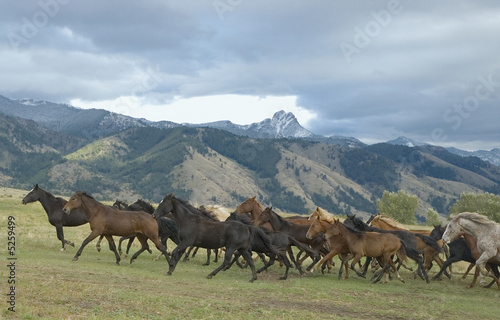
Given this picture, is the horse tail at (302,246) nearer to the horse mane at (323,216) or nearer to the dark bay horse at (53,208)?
the horse mane at (323,216)

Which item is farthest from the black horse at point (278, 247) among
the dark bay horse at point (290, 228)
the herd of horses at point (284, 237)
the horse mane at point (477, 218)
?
the horse mane at point (477, 218)

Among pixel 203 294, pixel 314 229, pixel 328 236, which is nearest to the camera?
pixel 203 294

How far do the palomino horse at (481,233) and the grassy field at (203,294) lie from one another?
1.32 meters

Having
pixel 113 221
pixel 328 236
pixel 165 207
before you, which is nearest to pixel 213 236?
pixel 165 207

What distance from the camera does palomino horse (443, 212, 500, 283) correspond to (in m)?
17.1

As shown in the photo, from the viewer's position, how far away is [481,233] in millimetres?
17656

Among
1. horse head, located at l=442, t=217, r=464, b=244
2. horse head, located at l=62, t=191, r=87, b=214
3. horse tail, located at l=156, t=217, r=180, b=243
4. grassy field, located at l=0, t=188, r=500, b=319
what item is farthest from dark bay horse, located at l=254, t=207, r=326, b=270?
horse head, located at l=62, t=191, r=87, b=214

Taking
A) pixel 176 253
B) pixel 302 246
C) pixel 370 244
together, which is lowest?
pixel 176 253

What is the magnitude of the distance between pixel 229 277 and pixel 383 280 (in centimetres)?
587

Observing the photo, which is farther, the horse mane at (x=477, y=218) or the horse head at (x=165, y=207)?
the horse mane at (x=477, y=218)

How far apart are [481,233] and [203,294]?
11.3 meters

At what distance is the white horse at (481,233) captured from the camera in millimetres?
17123

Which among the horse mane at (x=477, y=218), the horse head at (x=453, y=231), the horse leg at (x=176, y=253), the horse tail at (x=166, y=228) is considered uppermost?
the horse mane at (x=477, y=218)

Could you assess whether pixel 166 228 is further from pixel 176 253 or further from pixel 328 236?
pixel 328 236
